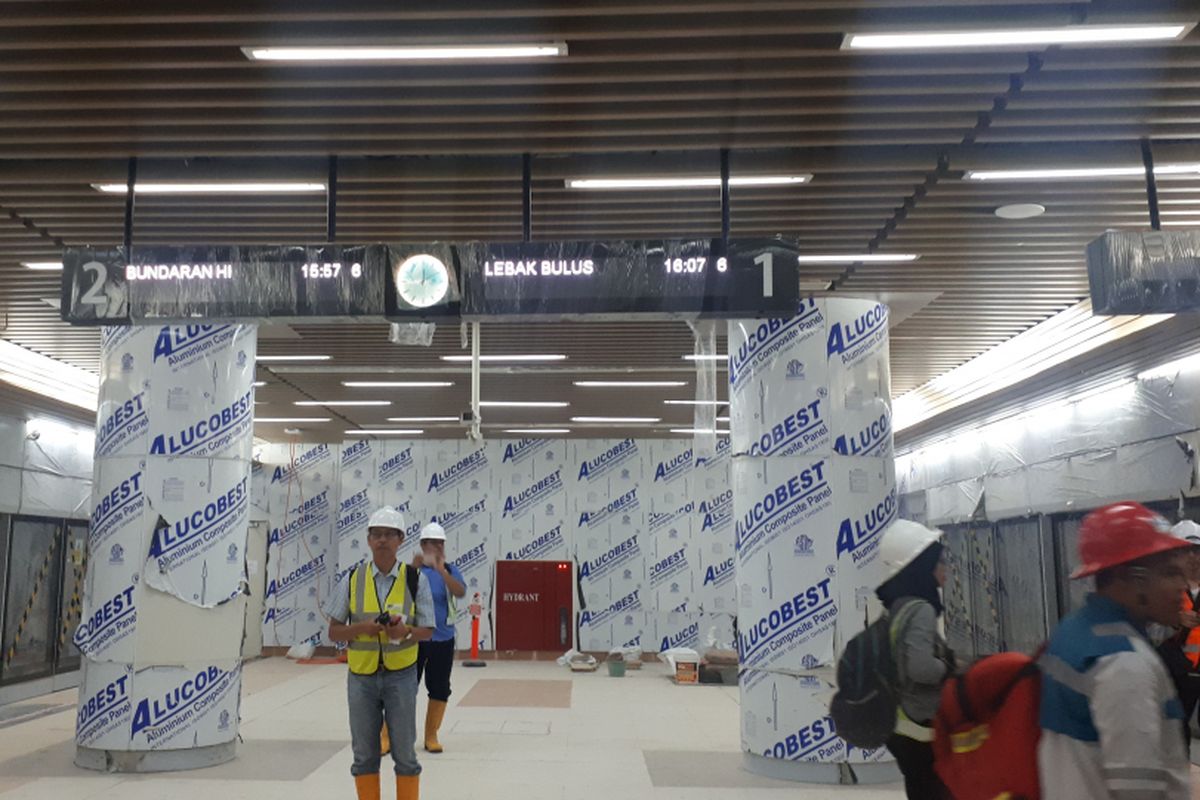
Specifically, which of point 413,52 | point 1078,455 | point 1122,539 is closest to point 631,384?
point 1078,455

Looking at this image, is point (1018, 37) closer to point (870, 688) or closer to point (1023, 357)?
point (870, 688)

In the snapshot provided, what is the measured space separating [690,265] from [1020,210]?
271 cm

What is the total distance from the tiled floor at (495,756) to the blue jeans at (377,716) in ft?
5.10

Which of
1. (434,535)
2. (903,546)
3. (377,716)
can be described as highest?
(903,546)

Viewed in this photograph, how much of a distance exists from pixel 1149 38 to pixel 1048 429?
7.43 meters

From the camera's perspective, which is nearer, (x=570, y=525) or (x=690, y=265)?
(x=690, y=265)

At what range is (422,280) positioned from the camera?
209 inches

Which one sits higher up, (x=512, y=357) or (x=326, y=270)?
(x=512, y=357)

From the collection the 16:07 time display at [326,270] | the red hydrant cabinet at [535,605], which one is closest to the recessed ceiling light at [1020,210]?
the 16:07 time display at [326,270]

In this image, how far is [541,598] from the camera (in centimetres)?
1708

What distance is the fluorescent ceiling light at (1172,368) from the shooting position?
8.58m

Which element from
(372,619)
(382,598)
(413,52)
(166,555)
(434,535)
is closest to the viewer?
(413,52)

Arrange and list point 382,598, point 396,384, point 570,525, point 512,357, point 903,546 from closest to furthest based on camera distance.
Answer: point 903,546 → point 382,598 → point 512,357 → point 396,384 → point 570,525

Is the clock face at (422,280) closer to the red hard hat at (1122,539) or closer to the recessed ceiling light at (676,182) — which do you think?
the recessed ceiling light at (676,182)
